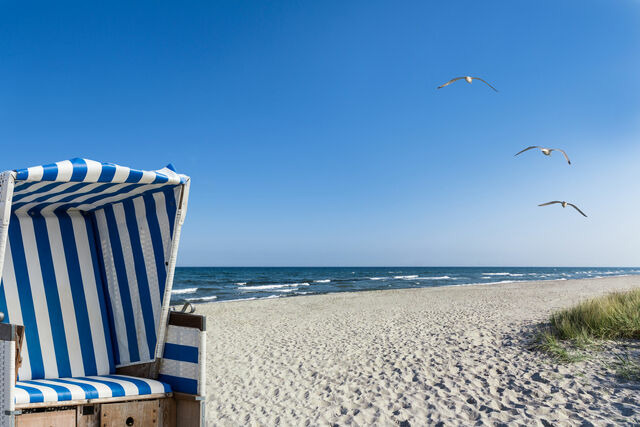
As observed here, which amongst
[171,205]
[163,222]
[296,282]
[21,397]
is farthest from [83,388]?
[296,282]

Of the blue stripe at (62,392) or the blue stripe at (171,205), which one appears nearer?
the blue stripe at (62,392)

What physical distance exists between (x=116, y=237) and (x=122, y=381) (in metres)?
1.14

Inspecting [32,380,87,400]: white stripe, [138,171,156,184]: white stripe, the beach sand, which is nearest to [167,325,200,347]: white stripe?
[32,380,87,400]: white stripe

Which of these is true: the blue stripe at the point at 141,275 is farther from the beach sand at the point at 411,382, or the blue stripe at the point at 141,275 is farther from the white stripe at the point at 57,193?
the beach sand at the point at 411,382

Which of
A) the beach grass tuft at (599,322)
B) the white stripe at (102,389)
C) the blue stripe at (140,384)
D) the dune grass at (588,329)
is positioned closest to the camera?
the white stripe at (102,389)

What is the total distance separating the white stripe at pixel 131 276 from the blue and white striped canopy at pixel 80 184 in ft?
0.51

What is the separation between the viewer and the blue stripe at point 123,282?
3379mm

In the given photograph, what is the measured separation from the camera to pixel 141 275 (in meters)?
3.35

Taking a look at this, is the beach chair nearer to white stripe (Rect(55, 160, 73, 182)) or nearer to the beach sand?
white stripe (Rect(55, 160, 73, 182))

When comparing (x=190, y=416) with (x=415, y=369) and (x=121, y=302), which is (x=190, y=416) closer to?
(x=121, y=302)

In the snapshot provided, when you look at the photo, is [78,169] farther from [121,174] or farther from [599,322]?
[599,322]

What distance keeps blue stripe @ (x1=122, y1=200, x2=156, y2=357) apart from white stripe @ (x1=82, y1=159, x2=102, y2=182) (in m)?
0.89

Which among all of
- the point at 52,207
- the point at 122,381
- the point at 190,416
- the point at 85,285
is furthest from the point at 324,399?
the point at 52,207

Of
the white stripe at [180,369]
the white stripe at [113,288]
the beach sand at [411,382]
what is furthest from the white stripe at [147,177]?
the beach sand at [411,382]
